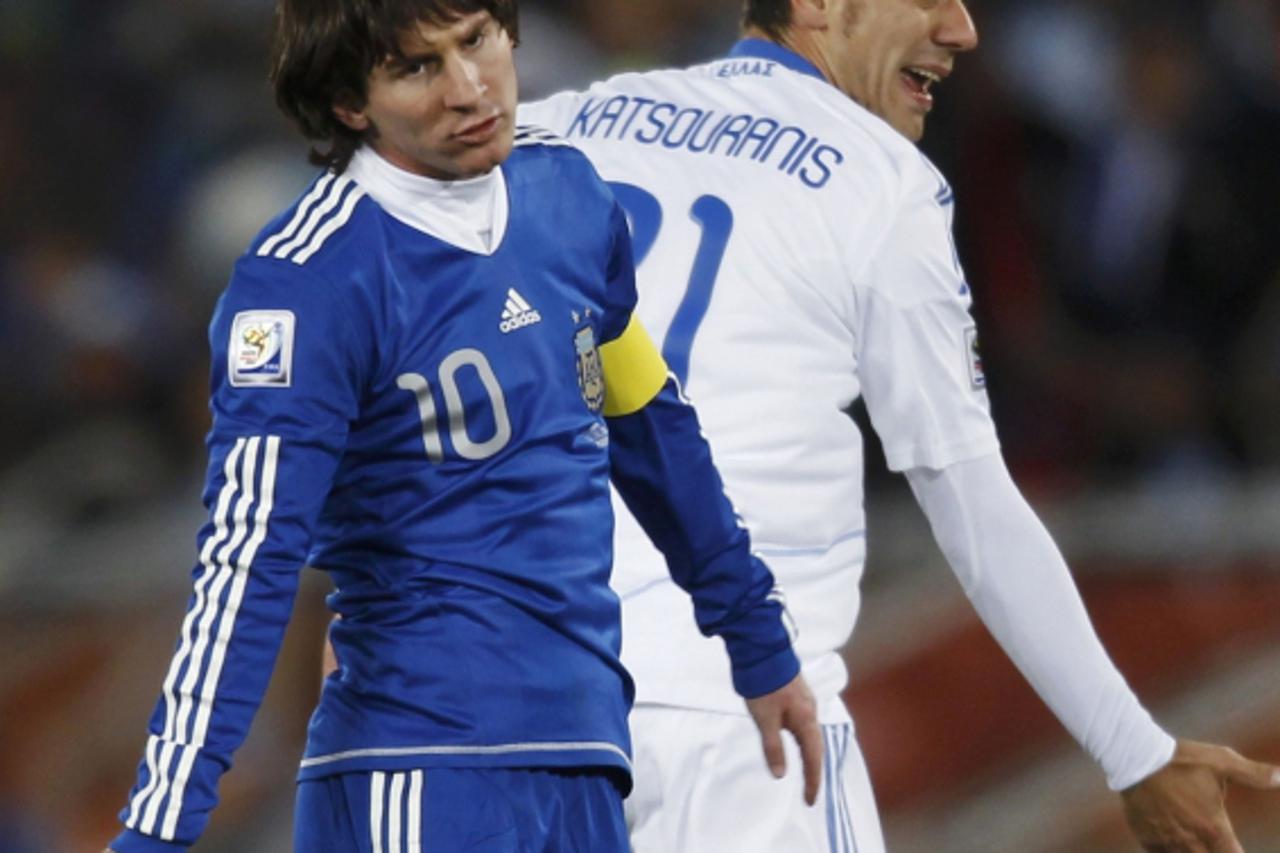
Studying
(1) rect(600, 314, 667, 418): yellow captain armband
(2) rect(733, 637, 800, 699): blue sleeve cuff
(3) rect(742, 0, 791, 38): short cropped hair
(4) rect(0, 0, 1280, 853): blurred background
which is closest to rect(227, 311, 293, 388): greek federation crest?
(1) rect(600, 314, 667, 418): yellow captain armband

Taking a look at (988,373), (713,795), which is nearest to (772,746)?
(713,795)

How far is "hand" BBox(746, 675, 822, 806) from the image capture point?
296cm

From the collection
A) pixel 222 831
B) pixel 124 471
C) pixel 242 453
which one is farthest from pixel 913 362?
pixel 124 471

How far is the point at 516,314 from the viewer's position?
2570 mm

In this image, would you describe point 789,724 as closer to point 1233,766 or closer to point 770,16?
point 1233,766

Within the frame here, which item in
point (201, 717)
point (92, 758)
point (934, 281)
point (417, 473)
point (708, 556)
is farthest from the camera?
point (92, 758)

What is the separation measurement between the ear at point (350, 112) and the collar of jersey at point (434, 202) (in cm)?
3

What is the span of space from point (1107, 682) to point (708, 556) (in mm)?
729

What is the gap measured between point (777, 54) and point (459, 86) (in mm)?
1198

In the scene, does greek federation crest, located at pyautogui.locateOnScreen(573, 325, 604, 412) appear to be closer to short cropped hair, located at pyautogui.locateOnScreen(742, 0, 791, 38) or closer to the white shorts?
the white shorts

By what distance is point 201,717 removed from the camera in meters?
2.33

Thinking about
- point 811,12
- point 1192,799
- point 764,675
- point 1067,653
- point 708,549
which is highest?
point 811,12

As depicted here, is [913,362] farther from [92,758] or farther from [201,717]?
[92,758]

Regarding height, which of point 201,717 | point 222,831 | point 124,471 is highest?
point 201,717
